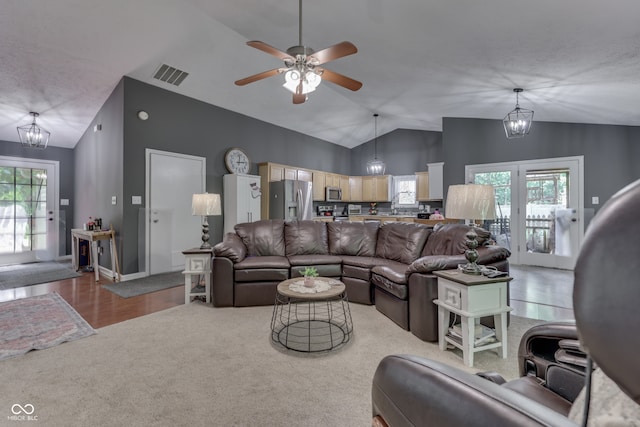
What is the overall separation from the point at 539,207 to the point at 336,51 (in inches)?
196

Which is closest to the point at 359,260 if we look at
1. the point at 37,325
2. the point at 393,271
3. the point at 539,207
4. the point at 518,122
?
the point at 393,271

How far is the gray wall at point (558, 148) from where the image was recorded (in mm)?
4793

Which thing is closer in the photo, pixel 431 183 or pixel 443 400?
pixel 443 400

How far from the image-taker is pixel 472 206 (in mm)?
2332

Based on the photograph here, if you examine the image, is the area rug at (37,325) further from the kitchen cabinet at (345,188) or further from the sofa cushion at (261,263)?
the kitchen cabinet at (345,188)

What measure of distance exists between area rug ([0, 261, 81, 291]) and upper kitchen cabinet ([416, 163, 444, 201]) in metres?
7.07

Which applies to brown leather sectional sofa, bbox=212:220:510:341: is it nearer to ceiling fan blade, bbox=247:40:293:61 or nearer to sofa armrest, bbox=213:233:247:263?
sofa armrest, bbox=213:233:247:263

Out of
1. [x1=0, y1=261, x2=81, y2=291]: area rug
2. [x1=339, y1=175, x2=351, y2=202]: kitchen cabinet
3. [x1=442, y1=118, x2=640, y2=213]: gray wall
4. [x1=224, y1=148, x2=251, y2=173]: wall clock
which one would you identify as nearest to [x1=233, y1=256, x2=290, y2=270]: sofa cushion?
[x1=224, y1=148, x2=251, y2=173]: wall clock

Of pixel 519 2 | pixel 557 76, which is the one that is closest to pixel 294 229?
pixel 519 2

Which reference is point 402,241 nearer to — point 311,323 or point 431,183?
point 311,323

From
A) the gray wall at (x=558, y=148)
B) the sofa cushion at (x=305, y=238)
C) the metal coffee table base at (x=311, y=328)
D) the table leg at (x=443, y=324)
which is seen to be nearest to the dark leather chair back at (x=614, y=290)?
the metal coffee table base at (x=311, y=328)

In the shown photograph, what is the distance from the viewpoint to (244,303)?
10.8 feet

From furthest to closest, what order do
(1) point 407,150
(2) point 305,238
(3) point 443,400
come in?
(1) point 407,150, (2) point 305,238, (3) point 443,400

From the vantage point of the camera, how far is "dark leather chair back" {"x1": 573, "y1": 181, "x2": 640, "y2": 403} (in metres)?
0.29
